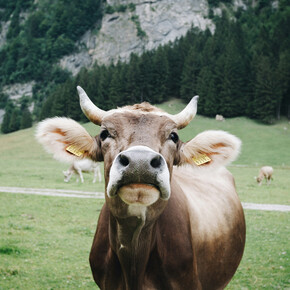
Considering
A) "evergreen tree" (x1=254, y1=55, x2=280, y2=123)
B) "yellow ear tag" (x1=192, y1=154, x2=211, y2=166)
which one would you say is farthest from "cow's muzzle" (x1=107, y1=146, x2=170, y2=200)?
"evergreen tree" (x1=254, y1=55, x2=280, y2=123)

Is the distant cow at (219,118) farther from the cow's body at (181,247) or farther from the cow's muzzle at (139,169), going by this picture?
the cow's muzzle at (139,169)

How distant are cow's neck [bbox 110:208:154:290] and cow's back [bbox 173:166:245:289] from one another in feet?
2.84

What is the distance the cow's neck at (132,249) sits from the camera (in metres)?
3.59

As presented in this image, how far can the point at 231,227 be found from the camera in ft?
19.2

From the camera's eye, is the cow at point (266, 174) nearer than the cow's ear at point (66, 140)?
No

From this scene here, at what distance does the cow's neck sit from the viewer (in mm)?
3586

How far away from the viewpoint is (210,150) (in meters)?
4.32

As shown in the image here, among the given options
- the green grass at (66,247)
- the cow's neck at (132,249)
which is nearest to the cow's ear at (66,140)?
the cow's neck at (132,249)

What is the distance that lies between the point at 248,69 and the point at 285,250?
75.4 meters

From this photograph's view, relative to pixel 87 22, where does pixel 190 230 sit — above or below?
above

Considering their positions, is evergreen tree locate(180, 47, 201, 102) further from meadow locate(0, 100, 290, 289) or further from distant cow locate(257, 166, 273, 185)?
meadow locate(0, 100, 290, 289)

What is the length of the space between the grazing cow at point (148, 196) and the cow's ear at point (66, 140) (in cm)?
1

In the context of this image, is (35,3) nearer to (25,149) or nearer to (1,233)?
(25,149)

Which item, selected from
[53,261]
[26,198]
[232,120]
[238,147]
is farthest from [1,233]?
[232,120]
